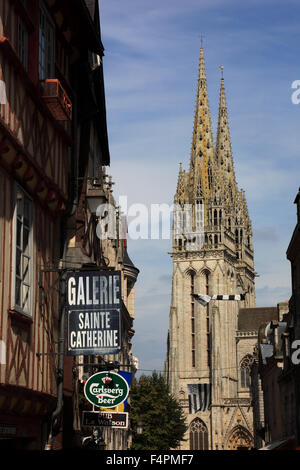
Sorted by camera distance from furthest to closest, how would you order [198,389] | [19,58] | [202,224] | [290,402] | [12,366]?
1. [202,224]
2. [198,389]
3. [290,402]
4. [19,58]
5. [12,366]

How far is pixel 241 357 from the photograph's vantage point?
110 metres

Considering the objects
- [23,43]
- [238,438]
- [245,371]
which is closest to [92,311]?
[23,43]

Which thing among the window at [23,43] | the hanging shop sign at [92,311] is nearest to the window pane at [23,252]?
the hanging shop sign at [92,311]

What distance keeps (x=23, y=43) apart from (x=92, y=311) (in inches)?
178

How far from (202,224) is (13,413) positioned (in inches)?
4164

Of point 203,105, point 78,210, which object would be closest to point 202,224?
point 203,105

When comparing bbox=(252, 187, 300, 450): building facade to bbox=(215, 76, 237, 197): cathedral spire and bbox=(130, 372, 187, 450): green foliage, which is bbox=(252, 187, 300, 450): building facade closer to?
bbox=(130, 372, 187, 450): green foliage

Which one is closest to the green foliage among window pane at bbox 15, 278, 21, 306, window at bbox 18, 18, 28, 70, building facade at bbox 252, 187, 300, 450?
building facade at bbox 252, 187, 300, 450

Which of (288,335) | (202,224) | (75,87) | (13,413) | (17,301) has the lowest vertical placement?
(13,413)

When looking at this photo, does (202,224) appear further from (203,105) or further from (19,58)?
(19,58)

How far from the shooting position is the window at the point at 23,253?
502 inches

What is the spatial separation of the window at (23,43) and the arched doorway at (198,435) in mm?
95279

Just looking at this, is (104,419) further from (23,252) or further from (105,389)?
(23,252)

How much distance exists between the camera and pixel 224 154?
126 m
